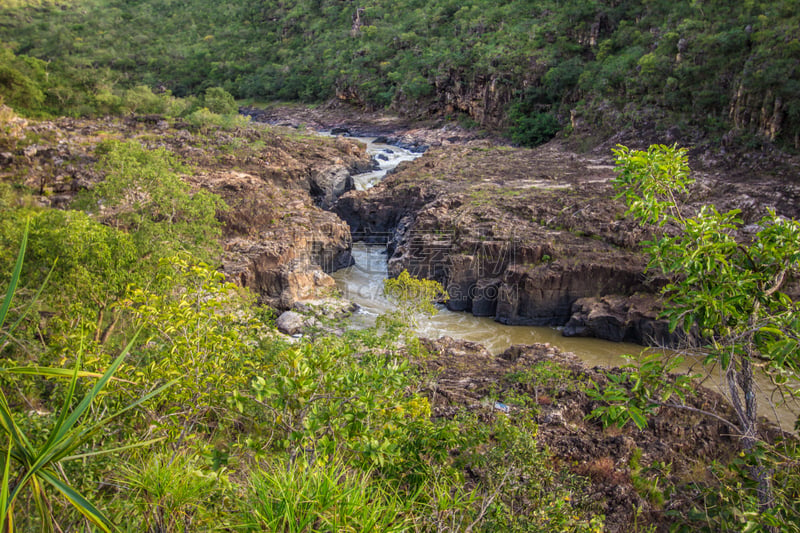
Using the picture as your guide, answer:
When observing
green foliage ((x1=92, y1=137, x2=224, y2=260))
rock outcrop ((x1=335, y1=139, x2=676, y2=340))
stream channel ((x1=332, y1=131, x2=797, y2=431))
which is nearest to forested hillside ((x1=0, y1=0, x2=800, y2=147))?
rock outcrop ((x1=335, y1=139, x2=676, y2=340))

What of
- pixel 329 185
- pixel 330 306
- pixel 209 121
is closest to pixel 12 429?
pixel 330 306

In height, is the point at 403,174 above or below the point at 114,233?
below

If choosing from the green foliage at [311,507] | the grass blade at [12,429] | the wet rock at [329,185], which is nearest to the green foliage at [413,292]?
the green foliage at [311,507]

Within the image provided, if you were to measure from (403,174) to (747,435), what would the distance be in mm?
23025

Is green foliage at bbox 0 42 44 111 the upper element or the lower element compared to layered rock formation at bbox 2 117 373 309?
upper

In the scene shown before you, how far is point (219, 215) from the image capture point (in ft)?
60.8

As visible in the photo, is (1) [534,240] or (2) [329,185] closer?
(1) [534,240]

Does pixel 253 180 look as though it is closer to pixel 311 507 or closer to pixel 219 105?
pixel 219 105

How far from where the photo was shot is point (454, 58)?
4325 cm

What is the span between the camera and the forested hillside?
24125 mm

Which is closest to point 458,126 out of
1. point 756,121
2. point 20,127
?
point 756,121

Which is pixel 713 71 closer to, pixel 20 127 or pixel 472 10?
pixel 472 10

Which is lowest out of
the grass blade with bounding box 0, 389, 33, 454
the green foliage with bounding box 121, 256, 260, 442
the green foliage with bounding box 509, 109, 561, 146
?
the green foliage with bounding box 509, 109, 561, 146

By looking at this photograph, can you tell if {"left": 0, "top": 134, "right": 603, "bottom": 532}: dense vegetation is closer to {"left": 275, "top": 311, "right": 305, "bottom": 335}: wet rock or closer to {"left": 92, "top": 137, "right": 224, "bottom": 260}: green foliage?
{"left": 92, "top": 137, "right": 224, "bottom": 260}: green foliage
